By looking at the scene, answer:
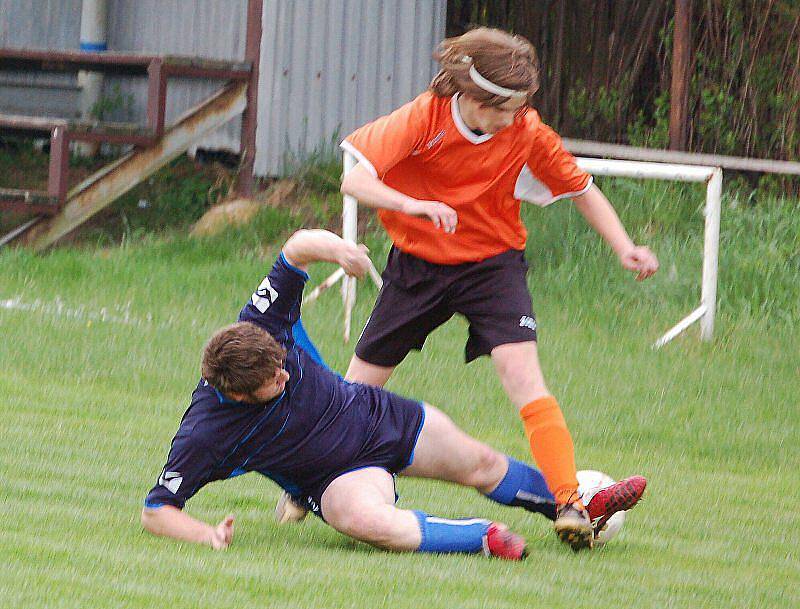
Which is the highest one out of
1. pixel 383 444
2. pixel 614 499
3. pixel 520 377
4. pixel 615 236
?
pixel 615 236

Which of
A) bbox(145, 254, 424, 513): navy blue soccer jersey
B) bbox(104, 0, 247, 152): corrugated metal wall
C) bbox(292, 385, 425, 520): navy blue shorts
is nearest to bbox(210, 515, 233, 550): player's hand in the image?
bbox(145, 254, 424, 513): navy blue soccer jersey

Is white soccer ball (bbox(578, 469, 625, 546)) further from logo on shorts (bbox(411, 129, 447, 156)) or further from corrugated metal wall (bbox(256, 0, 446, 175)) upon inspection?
corrugated metal wall (bbox(256, 0, 446, 175))

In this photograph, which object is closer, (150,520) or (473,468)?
(150,520)

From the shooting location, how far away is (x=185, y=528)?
4211mm

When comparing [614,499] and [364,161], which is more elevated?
[364,161]

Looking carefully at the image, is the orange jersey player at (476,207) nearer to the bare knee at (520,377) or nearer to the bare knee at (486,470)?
the bare knee at (520,377)

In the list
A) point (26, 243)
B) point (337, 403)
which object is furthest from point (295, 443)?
point (26, 243)

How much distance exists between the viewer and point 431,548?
424 centimetres

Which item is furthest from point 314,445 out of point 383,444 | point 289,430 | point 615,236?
point 615,236

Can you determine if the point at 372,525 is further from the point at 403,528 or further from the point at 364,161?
the point at 364,161

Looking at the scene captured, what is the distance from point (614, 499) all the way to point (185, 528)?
1.33m

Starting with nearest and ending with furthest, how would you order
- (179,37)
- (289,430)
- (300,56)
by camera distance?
(289,430)
(300,56)
(179,37)

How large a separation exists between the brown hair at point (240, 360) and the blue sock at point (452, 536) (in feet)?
2.18

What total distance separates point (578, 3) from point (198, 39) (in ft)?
11.1
